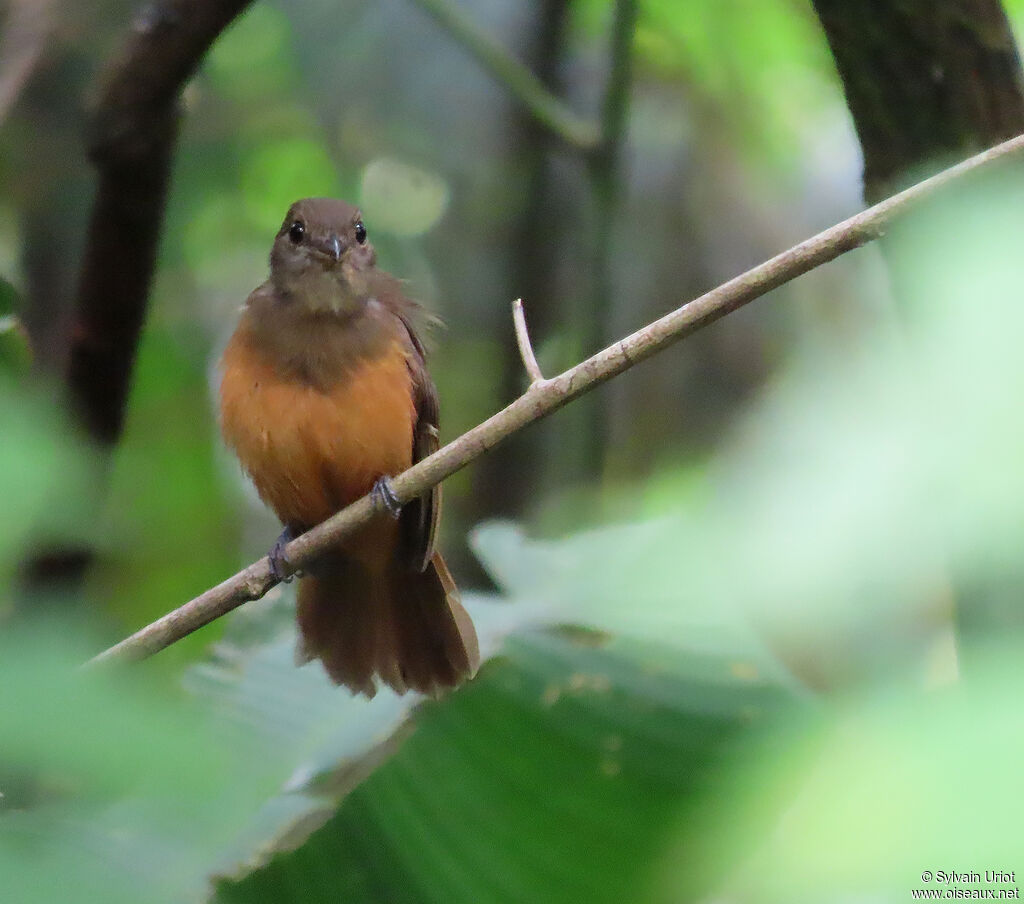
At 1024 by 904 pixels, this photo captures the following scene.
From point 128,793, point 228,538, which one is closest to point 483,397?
point 228,538

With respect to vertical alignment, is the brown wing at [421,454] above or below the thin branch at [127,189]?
below

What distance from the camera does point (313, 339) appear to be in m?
3.55

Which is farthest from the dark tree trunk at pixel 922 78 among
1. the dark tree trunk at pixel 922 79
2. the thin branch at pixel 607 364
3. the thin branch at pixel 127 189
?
the thin branch at pixel 127 189

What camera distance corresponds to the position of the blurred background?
0.67m

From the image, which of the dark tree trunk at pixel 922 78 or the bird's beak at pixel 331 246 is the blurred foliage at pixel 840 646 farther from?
the bird's beak at pixel 331 246

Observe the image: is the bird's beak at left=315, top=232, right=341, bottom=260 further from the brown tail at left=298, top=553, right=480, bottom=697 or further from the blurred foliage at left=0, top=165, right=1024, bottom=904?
the blurred foliage at left=0, top=165, right=1024, bottom=904

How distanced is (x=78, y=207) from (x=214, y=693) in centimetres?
312

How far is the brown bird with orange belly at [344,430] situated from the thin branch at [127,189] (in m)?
0.33

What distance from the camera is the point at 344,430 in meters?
3.43

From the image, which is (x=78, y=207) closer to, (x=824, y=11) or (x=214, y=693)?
(x=214, y=693)

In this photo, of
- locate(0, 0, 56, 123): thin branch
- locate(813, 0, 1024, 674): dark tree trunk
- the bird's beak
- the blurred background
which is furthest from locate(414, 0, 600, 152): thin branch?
locate(813, 0, 1024, 674): dark tree trunk

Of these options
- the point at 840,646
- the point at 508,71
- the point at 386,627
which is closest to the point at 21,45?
the point at 508,71

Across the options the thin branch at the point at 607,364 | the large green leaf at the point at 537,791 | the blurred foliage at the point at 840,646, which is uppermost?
the thin branch at the point at 607,364

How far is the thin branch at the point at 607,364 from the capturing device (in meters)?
1.94
